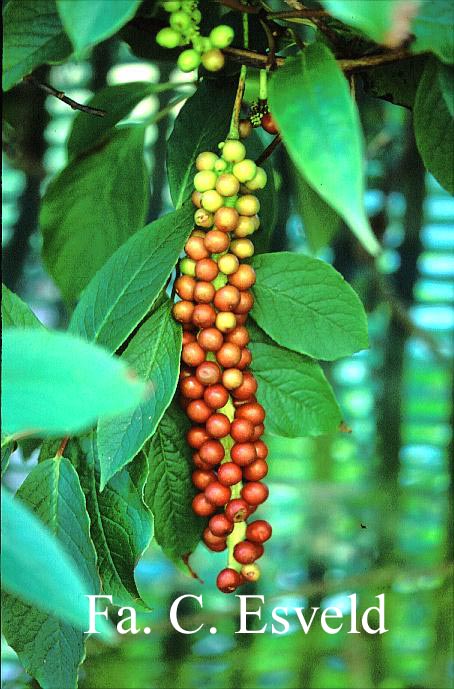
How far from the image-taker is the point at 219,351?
0.25 meters

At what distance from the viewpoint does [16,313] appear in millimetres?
253

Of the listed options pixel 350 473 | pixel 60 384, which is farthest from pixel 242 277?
pixel 350 473

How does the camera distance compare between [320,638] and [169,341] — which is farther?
[320,638]

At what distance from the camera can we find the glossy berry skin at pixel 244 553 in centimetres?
26

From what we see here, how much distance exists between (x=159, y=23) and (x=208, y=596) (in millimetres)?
537

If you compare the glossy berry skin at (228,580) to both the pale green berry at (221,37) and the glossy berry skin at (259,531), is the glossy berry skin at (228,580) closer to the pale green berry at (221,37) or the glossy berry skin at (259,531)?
the glossy berry skin at (259,531)

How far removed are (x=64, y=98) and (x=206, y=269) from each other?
0.08 meters

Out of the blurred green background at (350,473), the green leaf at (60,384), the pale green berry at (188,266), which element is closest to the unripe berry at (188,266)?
the pale green berry at (188,266)

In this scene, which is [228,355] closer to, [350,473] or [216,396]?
[216,396]

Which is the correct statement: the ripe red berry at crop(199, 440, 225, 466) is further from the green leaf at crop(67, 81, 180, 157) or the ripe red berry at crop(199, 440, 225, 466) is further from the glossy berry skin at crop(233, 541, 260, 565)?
the green leaf at crop(67, 81, 180, 157)

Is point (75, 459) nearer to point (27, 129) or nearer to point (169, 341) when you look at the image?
point (169, 341)

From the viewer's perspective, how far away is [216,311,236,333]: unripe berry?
250mm

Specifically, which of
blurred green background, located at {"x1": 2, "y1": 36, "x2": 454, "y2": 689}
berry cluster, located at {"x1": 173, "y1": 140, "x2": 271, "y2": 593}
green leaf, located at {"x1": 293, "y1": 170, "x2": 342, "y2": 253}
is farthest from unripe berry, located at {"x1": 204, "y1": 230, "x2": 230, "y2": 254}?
blurred green background, located at {"x1": 2, "y1": 36, "x2": 454, "y2": 689}

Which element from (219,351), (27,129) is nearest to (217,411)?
(219,351)
